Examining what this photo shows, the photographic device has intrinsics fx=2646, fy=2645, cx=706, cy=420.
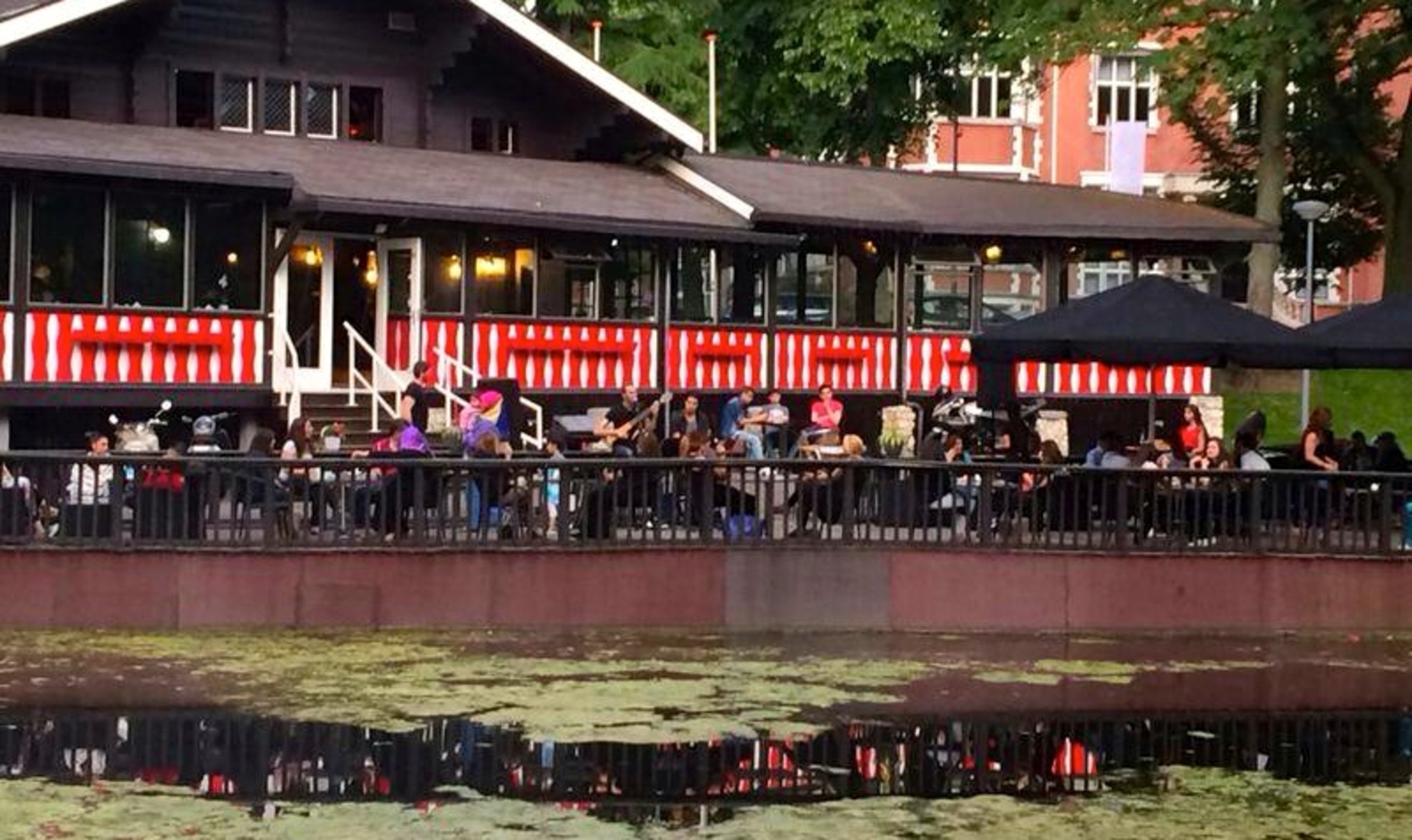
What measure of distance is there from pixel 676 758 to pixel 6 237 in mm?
16537

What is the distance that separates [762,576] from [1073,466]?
2952mm

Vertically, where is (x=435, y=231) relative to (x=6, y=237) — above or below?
above

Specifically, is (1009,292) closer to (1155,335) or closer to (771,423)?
(771,423)

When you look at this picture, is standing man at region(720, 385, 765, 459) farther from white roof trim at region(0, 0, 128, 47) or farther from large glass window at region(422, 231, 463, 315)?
white roof trim at region(0, 0, 128, 47)

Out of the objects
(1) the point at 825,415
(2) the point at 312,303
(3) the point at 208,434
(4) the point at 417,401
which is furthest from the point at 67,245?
(1) the point at 825,415

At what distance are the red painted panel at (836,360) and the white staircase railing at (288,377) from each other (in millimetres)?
8669

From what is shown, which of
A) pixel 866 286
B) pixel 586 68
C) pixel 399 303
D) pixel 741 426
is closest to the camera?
pixel 741 426

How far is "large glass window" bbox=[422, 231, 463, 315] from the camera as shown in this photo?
1389 inches

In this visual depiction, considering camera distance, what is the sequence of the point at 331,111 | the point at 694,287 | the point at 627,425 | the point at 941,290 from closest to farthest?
the point at 627,425, the point at 331,111, the point at 694,287, the point at 941,290

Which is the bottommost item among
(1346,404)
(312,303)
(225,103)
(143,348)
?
(1346,404)

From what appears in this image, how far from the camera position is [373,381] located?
3425 cm

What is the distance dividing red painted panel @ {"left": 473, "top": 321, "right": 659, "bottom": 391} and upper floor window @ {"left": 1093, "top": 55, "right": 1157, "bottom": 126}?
3188cm

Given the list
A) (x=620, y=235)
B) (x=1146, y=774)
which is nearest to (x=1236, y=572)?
(x=1146, y=774)

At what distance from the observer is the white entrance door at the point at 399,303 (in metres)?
34.8
